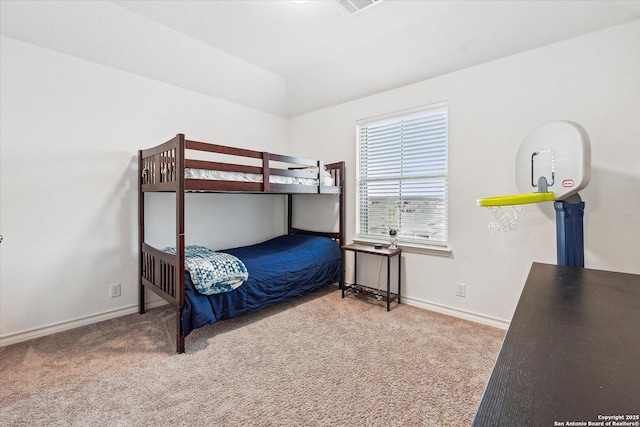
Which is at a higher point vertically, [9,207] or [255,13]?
[255,13]

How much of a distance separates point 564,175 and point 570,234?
0.37 metres

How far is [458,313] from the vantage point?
2818 mm

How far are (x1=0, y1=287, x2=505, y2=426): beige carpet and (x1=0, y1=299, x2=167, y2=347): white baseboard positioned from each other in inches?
3.0

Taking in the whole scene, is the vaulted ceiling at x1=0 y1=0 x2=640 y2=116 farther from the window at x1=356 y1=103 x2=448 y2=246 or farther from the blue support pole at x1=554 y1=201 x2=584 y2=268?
the blue support pole at x1=554 y1=201 x2=584 y2=268

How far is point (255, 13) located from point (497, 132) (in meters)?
2.25

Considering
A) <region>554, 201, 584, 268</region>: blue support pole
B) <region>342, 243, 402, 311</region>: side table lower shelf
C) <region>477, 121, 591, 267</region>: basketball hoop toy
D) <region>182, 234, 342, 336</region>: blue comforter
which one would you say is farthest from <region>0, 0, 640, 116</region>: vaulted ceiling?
<region>182, 234, 342, 336</region>: blue comforter

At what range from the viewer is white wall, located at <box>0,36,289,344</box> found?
2.29 m

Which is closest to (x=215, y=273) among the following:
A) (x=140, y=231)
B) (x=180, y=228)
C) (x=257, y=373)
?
(x=180, y=228)

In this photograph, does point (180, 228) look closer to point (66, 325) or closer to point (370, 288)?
point (66, 325)

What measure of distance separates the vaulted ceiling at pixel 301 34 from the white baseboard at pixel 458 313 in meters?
2.24

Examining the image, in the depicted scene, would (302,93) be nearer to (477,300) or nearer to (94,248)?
(94,248)

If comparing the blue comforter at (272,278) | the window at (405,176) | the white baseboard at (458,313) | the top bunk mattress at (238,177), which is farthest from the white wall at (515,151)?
the top bunk mattress at (238,177)

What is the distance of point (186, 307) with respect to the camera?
7.18 ft

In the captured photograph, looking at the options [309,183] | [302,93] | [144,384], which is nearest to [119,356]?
[144,384]
